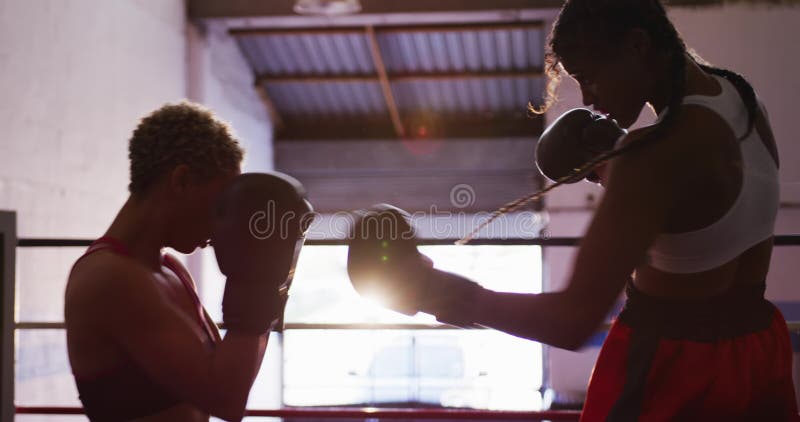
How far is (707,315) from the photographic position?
87 centimetres

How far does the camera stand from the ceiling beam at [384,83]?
6.01 m

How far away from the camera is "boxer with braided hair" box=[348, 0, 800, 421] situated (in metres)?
0.78

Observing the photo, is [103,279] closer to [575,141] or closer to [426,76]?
[575,141]

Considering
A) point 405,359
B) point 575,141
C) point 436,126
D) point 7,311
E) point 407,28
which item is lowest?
point 405,359

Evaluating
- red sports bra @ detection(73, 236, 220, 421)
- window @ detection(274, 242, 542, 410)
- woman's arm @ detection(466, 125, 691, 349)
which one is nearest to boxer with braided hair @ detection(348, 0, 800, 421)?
woman's arm @ detection(466, 125, 691, 349)

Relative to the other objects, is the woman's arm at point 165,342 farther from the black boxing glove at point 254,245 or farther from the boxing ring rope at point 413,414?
the boxing ring rope at point 413,414

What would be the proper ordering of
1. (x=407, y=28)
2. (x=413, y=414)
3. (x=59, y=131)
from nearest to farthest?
1. (x=413, y=414)
2. (x=59, y=131)
3. (x=407, y=28)

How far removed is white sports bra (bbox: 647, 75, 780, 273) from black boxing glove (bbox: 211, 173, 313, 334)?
51 centimetres

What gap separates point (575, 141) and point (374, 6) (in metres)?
4.48

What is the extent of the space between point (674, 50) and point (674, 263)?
0.26 meters

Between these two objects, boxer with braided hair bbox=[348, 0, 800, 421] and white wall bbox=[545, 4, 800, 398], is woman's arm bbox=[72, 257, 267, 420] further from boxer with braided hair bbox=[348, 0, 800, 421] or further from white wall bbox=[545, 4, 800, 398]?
white wall bbox=[545, 4, 800, 398]

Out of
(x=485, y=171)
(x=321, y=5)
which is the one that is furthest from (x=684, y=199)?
(x=485, y=171)

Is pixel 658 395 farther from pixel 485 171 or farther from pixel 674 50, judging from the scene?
pixel 485 171

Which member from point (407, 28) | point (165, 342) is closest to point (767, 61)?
point (407, 28)
